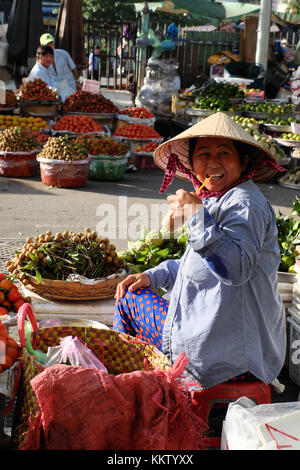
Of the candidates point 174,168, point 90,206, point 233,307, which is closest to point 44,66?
point 90,206

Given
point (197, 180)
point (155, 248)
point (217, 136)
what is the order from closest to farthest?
1. point (217, 136)
2. point (197, 180)
3. point (155, 248)

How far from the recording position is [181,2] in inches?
719

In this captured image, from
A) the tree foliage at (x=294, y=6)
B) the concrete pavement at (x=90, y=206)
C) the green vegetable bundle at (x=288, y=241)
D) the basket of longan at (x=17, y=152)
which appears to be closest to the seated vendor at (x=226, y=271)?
the green vegetable bundle at (x=288, y=241)

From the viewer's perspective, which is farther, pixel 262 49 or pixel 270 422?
pixel 262 49

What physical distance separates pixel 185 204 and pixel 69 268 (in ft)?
4.09

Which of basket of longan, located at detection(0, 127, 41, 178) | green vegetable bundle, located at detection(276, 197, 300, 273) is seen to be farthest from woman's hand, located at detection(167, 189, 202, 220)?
basket of longan, located at detection(0, 127, 41, 178)

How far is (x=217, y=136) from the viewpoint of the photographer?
84.2 inches

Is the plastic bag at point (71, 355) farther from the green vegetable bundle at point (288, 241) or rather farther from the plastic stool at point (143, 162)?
the plastic stool at point (143, 162)

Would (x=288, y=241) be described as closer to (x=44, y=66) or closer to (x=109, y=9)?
(x=44, y=66)
